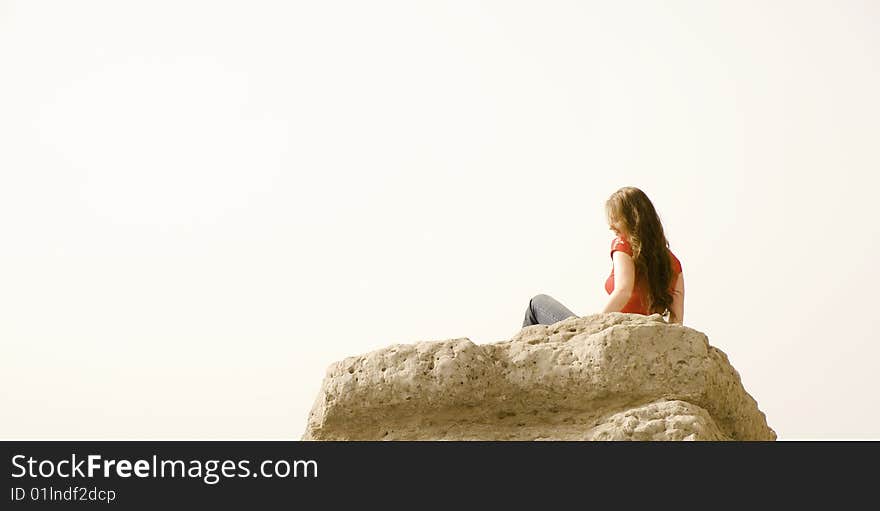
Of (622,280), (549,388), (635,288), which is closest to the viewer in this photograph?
(549,388)

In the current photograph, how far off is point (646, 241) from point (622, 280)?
22cm

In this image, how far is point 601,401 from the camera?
408 cm

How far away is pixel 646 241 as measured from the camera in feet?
16.0

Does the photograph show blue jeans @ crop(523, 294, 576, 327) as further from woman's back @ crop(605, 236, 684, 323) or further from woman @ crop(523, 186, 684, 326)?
woman's back @ crop(605, 236, 684, 323)

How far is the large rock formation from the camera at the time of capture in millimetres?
3977

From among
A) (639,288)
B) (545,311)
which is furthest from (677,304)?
(545,311)

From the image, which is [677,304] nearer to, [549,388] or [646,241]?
[646,241]

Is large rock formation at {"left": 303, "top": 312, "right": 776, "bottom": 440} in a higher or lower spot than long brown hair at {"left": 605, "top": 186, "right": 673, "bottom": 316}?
lower

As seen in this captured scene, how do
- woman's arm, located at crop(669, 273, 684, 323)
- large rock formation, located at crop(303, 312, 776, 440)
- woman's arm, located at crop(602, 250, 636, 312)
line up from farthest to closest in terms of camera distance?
1. woman's arm, located at crop(669, 273, 684, 323)
2. woman's arm, located at crop(602, 250, 636, 312)
3. large rock formation, located at crop(303, 312, 776, 440)

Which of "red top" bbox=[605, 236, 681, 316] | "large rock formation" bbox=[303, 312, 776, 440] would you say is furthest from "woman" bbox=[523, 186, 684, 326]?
"large rock formation" bbox=[303, 312, 776, 440]

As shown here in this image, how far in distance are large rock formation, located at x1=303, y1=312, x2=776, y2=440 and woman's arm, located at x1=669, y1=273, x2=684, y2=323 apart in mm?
772

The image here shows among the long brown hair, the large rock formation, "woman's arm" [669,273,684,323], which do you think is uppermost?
the long brown hair

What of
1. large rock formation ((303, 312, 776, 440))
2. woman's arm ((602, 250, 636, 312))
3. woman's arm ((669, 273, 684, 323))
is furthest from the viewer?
woman's arm ((669, 273, 684, 323))
